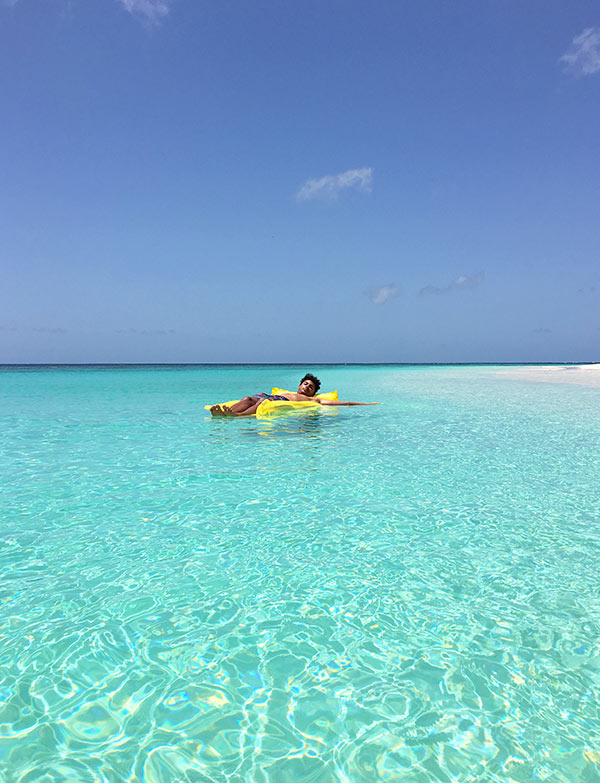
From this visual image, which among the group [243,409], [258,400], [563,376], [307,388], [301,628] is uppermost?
[307,388]

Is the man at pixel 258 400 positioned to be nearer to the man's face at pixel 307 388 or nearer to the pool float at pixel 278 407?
the man's face at pixel 307 388

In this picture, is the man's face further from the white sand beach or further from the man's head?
the white sand beach

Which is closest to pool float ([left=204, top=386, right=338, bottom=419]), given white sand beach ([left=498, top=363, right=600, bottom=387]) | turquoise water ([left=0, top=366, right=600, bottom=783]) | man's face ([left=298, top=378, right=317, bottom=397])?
man's face ([left=298, top=378, right=317, bottom=397])

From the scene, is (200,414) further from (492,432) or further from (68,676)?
(68,676)

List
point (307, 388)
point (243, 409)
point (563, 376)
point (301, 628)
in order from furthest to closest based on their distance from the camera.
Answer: point (563, 376) < point (307, 388) < point (243, 409) < point (301, 628)

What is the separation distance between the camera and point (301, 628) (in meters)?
2.77

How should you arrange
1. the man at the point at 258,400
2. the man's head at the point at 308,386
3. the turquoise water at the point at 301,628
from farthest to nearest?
1. the man's head at the point at 308,386
2. the man at the point at 258,400
3. the turquoise water at the point at 301,628

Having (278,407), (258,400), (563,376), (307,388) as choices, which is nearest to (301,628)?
(278,407)

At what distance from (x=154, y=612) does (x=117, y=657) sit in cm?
44

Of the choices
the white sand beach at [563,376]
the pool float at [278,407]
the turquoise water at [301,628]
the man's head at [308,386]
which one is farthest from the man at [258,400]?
the white sand beach at [563,376]

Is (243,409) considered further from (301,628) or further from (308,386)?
(301,628)

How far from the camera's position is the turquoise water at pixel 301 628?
1.92m

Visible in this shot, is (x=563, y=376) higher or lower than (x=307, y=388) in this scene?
lower

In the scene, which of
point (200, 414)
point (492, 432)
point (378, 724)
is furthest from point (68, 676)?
point (200, 414)
